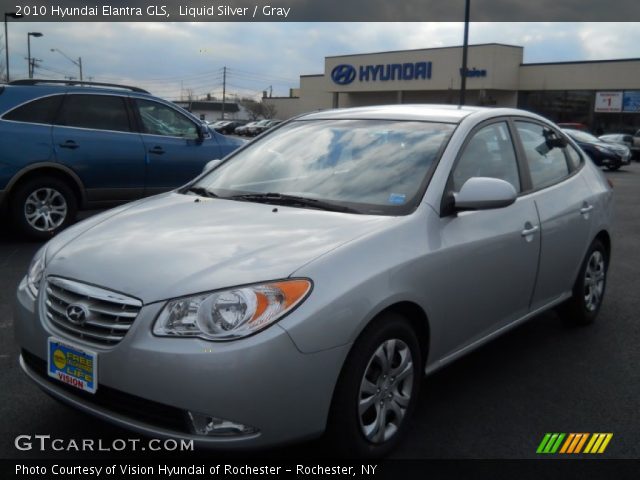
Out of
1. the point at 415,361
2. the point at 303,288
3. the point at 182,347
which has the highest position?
the point at 303,288

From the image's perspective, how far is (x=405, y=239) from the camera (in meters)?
3.19

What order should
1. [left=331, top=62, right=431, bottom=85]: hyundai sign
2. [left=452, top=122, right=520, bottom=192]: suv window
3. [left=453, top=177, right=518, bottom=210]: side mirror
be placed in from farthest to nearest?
1. [left=331, top=62, right=431, bottom=85]: hyundai sign
2. [left=452, top=122, right=520, bottom=192]: suv window
3. [left=453, top=177, right=518, bottom=210]: side mirror

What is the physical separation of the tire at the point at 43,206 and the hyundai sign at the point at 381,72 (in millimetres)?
42222

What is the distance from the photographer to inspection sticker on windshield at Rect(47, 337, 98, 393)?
2.73 metres

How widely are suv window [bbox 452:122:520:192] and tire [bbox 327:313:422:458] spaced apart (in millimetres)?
1006

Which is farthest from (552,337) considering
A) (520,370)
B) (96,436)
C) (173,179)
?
(173,179)

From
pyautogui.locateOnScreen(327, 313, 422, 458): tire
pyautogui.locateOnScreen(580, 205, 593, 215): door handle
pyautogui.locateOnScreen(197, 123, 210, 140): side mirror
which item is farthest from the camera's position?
pyautogui.locateOnScreen(197, 123, 210, 140): side mirror

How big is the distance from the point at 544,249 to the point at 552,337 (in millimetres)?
1042

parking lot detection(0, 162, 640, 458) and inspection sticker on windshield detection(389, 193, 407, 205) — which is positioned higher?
inspection sticker on windshield detection(389, 193, 407, 205)

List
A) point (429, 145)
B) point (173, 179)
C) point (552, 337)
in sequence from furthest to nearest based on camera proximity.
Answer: point (173, 179), point (552, 337), point (429, 145)

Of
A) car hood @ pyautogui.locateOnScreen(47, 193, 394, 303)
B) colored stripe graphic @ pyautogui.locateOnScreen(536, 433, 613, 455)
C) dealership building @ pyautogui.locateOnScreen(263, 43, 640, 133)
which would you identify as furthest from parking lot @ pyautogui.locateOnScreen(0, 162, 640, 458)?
dealership building @ pyautogui.locateOnScreen(263, 43, 640, 133)

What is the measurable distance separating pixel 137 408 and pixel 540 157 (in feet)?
10.4

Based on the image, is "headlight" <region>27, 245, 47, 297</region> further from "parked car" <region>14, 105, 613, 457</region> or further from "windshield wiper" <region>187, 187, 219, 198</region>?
"windshield wiper" <region>187, 187, 219, 198</region>

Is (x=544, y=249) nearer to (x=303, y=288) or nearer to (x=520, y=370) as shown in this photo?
(x=520, y=370)
